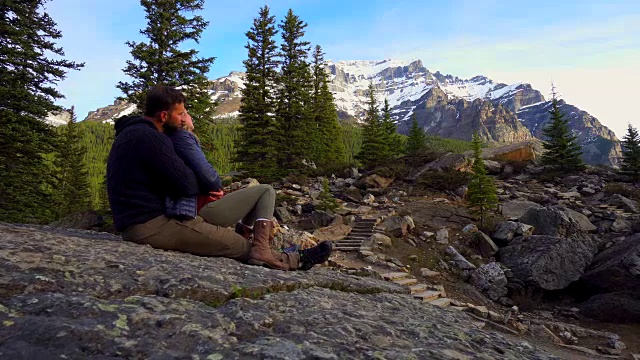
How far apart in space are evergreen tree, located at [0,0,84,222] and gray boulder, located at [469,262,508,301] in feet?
64.2

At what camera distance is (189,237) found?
4.26m

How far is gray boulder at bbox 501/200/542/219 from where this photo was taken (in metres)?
18.5

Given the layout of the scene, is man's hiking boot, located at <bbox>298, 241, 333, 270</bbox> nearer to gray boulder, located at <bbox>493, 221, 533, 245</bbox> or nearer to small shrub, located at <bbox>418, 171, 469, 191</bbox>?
gray boulder, located at <bbox>493, 221, 533, 245</bbox>

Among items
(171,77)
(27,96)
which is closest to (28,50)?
(27,96)

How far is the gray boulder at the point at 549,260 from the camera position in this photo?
12586mm

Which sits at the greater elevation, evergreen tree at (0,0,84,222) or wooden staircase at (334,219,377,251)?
evergreen tree at (0,0,84,222)

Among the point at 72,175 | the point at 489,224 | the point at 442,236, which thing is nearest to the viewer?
the point at 442,236

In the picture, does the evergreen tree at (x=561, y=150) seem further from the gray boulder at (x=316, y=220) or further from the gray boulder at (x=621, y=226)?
the gray boulder at (x=316, y=220)

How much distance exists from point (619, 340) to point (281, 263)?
10024 millimetres

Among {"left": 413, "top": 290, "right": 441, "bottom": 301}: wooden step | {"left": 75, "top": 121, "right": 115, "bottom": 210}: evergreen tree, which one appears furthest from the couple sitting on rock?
{"left": 75, "top": 121, "right": 115, "bottom": 210}: evergreen tree

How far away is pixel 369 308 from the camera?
3.56 m

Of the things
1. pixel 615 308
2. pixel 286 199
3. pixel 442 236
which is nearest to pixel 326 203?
pixel 286 199

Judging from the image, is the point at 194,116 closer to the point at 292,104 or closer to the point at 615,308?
the point at 292,104

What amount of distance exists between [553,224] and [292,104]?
20965 mm
